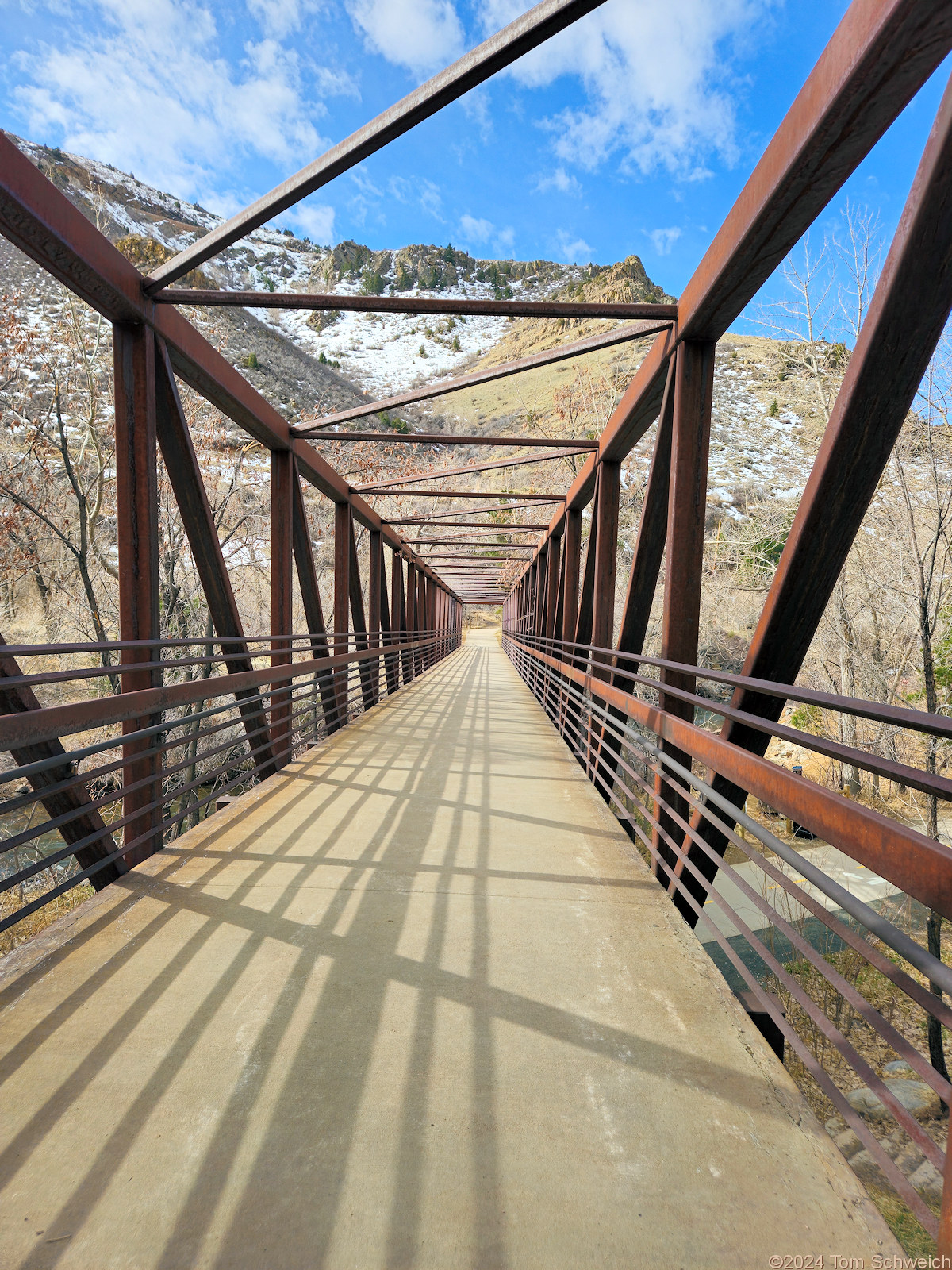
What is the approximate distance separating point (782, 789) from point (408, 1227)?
1373 millimetres

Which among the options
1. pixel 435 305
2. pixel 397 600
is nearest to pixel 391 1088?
pixel 435 305

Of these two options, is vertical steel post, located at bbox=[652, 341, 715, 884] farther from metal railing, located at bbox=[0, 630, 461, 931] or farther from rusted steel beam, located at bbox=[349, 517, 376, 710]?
rusted steel beam, located at bbox=[349, 517, 376, 710]

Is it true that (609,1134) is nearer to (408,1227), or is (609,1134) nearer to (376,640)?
(408,1227)

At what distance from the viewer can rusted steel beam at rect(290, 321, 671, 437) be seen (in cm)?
414

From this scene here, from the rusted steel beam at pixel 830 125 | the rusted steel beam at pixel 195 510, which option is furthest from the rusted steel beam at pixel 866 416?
the rusted steel beam at pixel 195 510

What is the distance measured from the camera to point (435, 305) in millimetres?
→ 4098

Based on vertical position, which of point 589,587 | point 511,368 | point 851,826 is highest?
point 511,368

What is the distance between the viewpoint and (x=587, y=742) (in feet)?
18.1

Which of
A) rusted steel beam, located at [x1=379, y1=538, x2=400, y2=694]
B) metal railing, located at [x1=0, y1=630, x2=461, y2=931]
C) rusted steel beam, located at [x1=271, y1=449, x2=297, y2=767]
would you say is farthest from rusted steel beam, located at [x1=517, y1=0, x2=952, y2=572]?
rusted steel beam, located at [x1=379, y1=538, x2=400, y2=694]

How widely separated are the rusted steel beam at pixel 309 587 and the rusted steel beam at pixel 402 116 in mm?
2834

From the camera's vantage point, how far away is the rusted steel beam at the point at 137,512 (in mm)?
3436

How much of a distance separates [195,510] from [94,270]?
1443mm

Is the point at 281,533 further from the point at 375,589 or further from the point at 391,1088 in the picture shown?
the point at 375,589

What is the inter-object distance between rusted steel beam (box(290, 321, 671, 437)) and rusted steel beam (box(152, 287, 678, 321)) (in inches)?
4.3
